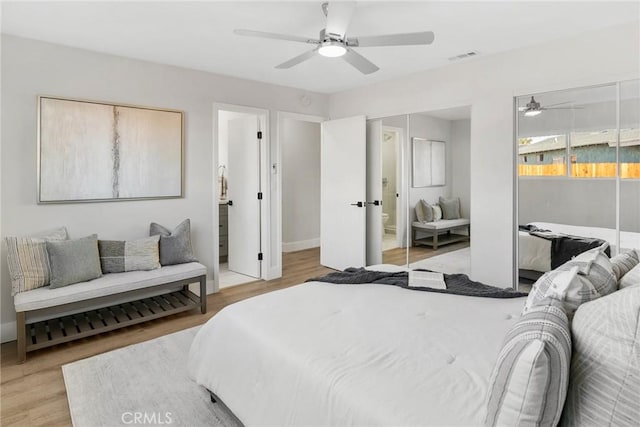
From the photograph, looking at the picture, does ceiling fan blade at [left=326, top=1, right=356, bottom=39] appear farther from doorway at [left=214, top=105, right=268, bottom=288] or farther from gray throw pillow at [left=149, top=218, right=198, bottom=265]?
gray throw pillow at [left=149, top=218, right=198, bottom=265]

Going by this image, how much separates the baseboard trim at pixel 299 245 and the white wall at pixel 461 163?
10.7ft

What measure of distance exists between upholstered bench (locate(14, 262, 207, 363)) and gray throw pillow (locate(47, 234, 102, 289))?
0.19 feet

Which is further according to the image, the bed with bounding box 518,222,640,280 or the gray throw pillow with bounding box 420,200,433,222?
the gray throw pillow with bounding box 420,200,433,222

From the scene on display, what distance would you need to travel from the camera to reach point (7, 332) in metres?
3.09

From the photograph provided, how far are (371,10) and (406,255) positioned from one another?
2.90 metres

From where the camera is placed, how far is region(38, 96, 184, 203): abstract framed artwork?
3229 mm

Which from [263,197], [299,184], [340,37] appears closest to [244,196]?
[263,197]

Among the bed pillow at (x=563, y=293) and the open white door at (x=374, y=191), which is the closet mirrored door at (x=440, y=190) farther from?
the bed pillow at (x=563, y=293)

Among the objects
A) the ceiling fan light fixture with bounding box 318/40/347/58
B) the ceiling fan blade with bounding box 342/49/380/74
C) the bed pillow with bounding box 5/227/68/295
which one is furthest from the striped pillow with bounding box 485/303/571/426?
the bed pillow with bounding box 5/227/68/295

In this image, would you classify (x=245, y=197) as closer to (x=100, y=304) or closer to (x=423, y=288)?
(x=100, y=304)

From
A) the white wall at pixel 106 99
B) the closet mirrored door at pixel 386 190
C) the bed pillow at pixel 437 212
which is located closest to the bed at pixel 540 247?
the bed pillow at pixel 437 212

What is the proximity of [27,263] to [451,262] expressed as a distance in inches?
157

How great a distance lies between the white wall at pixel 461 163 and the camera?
3.96 meters

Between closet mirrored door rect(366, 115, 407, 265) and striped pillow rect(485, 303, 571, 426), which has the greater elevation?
closet mirrored door rect(366, 115, 407, 265)
